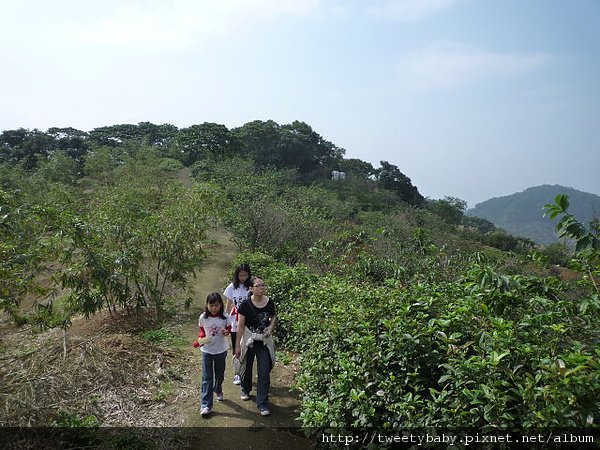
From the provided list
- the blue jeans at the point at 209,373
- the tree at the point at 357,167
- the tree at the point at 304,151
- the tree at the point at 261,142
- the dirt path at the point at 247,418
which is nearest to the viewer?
the dirt path at the point at 247,418

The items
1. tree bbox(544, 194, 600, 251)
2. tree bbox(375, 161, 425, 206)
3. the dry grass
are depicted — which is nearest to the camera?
tree bbox(544, 194, 600, 251)

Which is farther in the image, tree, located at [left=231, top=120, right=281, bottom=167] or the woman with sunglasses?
tree, located at [left=231, top=120, right=281, bottom=167]

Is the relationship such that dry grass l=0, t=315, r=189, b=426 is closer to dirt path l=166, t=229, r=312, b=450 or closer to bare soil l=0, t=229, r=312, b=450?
bare soil l=0, t=229, r=312, b=450

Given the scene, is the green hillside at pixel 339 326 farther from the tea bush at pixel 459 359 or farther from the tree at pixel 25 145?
the tree at pixel 25 145

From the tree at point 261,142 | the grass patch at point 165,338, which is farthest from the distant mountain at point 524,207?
the grass patch at point 165,338

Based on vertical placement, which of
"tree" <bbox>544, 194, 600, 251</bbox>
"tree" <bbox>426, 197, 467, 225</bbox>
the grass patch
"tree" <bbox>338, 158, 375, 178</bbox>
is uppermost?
"tree" <bbox>338, 158, 375, 178</bbox>

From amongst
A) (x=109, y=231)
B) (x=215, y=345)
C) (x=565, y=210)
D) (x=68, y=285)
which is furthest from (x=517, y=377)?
(x=109, y=231)

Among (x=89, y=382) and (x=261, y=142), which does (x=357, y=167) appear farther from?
(x=89, y=382)

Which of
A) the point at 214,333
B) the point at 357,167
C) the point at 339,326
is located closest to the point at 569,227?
the point at 339,326

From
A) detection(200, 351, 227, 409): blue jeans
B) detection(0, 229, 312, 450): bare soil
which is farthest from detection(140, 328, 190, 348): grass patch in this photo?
detection(200, 351, 227, 409): blue jeans

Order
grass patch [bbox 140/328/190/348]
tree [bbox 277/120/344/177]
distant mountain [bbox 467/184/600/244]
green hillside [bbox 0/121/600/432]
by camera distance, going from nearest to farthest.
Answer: green hillside [bbox 0/121/600/432] < grass patch [bbox 140/328/190/348] < tree [bbox 277/120/344/177] < distant mountain [bbox 467/184/600/244]

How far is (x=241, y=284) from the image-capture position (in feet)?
17.1

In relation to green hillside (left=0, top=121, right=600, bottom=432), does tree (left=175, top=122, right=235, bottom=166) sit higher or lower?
higher

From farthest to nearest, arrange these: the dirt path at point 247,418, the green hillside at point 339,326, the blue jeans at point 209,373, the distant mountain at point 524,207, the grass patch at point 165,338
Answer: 1. the distant mountain at point 524,207
2. the grass patch at point 165,338
3. the blue jeans at point 209,373
4. the dirt path at point 247,418
5. the green hillside at point 339,326
